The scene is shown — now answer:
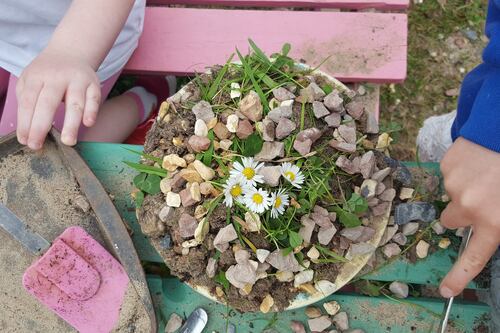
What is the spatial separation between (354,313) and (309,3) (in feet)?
2.06

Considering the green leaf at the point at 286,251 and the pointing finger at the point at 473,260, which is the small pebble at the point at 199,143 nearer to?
the green leaf at the point at 286,251

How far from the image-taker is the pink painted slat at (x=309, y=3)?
1.02m

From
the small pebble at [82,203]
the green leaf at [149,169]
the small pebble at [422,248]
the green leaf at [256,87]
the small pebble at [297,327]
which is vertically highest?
the green leaf at [256,87]

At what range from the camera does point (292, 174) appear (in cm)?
67

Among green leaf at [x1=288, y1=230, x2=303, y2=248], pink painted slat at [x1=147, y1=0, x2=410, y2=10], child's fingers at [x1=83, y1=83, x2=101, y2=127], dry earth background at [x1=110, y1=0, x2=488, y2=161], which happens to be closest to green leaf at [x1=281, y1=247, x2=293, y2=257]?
green leaf at [x1=288, y1=230, x2=303, y2=248]

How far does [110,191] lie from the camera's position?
89 centimetres

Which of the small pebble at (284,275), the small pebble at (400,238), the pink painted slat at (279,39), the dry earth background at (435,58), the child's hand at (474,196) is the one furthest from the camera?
the dry earth background at (435,58)

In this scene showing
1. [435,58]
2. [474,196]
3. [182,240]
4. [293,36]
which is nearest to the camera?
[474,196]

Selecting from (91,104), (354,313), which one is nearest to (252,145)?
(91,104)

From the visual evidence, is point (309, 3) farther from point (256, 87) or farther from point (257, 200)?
point (257, 200)

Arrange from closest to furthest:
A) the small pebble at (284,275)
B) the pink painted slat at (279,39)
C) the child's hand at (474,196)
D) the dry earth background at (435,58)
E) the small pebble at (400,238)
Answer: the child's hand at (474,196), the small pebble at (284,275), the small pebble at (400,238), the pink painted slat at (279,39), the dry earth background at (435,58)

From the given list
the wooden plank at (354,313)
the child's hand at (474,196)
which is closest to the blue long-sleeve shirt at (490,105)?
the child's hand at (474,196)

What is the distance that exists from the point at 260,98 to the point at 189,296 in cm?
39

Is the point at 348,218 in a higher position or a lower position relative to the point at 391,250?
higher
